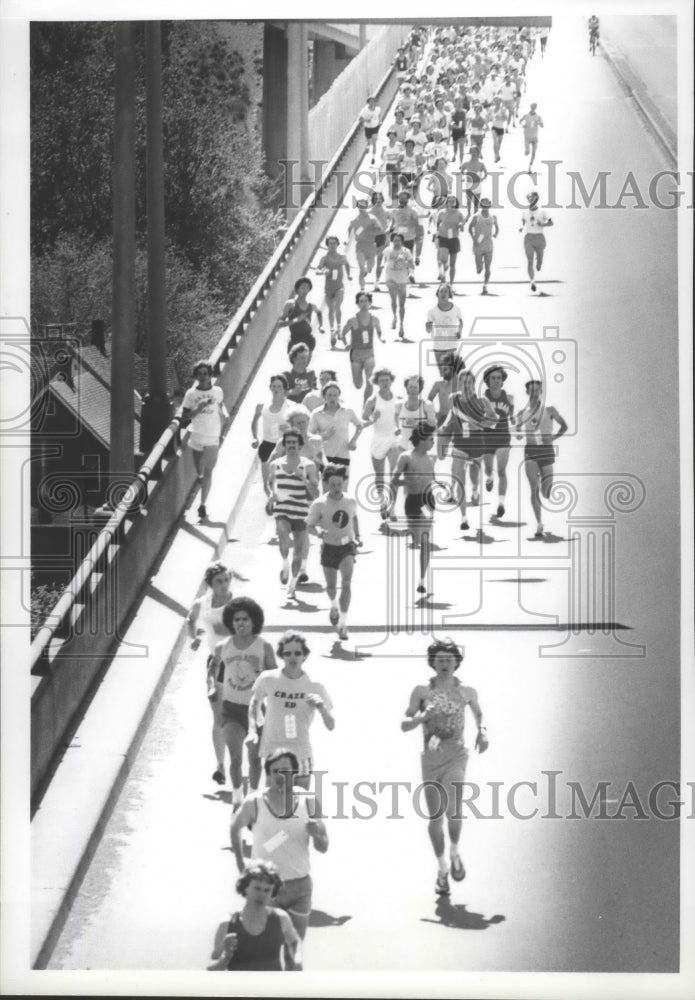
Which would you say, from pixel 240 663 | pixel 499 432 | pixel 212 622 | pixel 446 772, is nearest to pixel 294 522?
pixel 499 432

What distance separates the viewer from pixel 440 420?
17.4 m

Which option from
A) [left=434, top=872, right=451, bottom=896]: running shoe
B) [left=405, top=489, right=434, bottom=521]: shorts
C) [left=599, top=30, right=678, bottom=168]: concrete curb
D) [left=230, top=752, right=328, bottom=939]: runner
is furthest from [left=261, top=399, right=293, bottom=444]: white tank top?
[left=230, top=752, right=328, bottom=939]: runner

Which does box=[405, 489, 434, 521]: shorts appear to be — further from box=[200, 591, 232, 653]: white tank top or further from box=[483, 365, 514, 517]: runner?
box=[200, 591, 232, 653]: white tank top

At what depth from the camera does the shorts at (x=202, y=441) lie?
17422mm

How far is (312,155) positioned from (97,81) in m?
7.45

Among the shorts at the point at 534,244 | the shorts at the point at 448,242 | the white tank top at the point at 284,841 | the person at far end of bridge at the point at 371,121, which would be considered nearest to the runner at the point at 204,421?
the shorts at the point at 534,244

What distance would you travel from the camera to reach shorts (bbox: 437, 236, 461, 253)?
20609mm

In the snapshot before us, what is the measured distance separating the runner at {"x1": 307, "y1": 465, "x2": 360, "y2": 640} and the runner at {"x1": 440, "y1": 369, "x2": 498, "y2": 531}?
2.00 m

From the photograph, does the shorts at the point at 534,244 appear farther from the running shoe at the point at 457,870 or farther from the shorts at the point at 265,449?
the running shoe at the point at 457,870

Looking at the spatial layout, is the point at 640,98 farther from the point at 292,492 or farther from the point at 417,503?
the point at 292,492

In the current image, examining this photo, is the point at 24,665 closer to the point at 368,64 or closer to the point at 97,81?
the point at 97,81

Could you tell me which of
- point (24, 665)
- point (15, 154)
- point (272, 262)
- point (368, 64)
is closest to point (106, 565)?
point (24, 665)

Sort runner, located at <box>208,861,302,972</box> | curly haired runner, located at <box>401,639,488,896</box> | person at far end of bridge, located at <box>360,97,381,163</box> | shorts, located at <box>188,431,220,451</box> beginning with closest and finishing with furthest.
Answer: runner, located at <box>208,861,302,972</box>
curly haired runner, located at <box>401,639,488,896</box>
shorts, located at <box>188,431,220,451</box>
person at far end of bridge, located at <box>360,97,381,163</box>

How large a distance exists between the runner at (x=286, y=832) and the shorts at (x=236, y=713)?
1.30m
